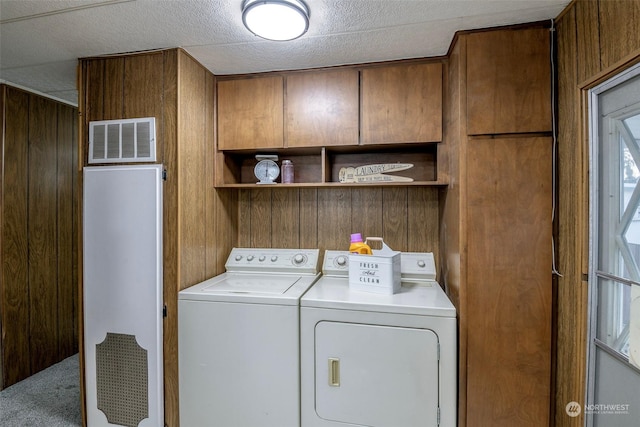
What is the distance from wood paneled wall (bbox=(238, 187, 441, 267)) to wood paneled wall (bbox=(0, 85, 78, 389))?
5.54 ft

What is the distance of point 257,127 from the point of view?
80.4 inches

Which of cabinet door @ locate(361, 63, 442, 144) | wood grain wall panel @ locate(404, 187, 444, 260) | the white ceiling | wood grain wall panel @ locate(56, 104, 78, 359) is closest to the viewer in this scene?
the white ceiling

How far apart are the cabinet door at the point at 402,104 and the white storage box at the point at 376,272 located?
0.71m

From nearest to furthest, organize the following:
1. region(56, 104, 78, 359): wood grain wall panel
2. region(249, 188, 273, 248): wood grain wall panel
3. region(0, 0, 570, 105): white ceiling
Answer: region(0, 0, 570, 105): white ceiling < region(249, 188, 273, 248): wood grain wall panel < region(56, 104, 78, 359): wood grain wall panel

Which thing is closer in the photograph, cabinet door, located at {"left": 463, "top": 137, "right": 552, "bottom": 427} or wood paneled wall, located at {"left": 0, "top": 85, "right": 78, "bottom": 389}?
cabinet door, located at {"left": 463, "top": 137, "right": 552, "bottom": 427}

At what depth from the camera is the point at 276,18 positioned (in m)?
1.38

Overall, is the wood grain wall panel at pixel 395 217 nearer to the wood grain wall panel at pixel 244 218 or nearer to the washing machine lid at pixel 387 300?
the washing machine lid at pixel 387 300

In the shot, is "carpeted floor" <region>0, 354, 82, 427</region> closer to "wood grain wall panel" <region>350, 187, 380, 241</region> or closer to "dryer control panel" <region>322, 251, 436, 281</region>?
"dryer control panel" <region>322, 251, 436, 281</region>

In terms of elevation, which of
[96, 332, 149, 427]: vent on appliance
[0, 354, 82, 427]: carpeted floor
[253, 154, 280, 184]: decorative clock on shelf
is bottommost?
[0, 354, 82, 427]: carpeted floor

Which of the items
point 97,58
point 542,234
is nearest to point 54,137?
point 97,58

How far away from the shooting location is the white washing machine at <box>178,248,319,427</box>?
1.61m

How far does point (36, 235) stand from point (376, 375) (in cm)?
286

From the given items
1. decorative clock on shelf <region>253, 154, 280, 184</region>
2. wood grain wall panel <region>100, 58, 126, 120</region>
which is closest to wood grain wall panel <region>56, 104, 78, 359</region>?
wood grain wall panel <region>100, 58, 126, 120</region>

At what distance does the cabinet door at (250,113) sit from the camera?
202 cm
